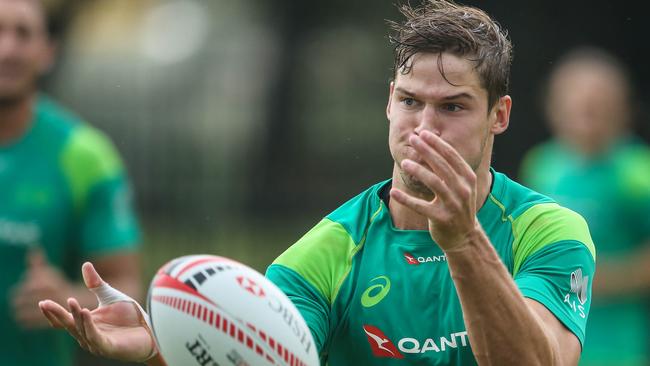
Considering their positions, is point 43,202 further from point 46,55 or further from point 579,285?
point 579,285

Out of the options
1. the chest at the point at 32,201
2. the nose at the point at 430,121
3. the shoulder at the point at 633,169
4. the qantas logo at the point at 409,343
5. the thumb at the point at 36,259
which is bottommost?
the thumb at the point at 36,259

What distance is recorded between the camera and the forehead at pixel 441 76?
453cm

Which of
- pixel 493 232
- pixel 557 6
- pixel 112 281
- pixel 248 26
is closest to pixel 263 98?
pixel 248 26

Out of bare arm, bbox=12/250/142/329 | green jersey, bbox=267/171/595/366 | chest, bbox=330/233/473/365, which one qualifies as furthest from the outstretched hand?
bare arm, bbox=12/250/142/329

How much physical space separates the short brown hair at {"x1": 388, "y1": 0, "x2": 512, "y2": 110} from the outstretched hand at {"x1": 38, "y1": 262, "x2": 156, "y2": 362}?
1376 millimetres

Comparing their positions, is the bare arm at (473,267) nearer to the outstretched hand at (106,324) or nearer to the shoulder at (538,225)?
the shoulder at (538,225)

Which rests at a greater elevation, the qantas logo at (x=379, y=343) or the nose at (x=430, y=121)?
the nose at (x=430, y=121)

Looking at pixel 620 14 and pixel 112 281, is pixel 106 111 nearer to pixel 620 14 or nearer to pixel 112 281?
pixel 620 14

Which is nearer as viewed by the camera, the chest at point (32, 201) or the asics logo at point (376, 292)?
the asics logo at point (376, 292)

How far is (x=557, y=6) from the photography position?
530 inches

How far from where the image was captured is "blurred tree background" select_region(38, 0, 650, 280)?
13070mm

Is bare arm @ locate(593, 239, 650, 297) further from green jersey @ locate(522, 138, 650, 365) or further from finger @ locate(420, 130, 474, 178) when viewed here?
finger @ locate(420, 130, 474, 178)

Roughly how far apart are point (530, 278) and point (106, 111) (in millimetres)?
10213

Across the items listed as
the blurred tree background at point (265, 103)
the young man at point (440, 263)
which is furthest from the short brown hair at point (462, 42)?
the blurred tree background at point (265, 103)
